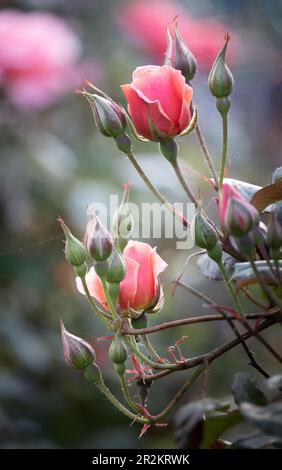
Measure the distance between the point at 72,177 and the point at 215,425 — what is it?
1.04m

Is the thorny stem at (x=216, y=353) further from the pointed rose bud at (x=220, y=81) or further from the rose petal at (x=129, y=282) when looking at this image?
the pointed rose bud at (x=220, y=81)

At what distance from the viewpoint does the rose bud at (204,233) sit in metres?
0.67

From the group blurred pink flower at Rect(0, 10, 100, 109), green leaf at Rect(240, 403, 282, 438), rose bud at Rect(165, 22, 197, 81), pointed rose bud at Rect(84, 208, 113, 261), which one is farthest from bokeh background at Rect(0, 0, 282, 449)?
green leaf at Rect(240, 403, 282, 438)

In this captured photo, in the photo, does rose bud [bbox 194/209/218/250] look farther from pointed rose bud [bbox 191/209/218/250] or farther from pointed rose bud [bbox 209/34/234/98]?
pointed rose bud [bbox 209/34/234/98]

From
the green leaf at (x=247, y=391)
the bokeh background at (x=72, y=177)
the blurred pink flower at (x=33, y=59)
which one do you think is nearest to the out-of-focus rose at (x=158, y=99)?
the green leaf at (x=247, y=391)

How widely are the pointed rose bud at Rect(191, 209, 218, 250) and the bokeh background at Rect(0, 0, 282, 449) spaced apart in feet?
2.93

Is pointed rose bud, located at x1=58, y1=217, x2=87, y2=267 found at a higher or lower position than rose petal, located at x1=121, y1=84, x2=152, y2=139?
lower

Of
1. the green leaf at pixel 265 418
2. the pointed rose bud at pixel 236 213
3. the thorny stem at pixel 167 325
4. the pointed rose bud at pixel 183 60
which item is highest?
the pointed rose bud at pixel 183 60

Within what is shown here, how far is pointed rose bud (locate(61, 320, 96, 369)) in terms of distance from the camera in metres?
0.71

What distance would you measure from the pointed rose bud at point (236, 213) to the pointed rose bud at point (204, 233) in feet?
0.15

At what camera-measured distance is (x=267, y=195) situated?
27.6 inches

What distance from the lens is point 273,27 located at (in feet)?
6.56

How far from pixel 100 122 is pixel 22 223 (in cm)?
109
